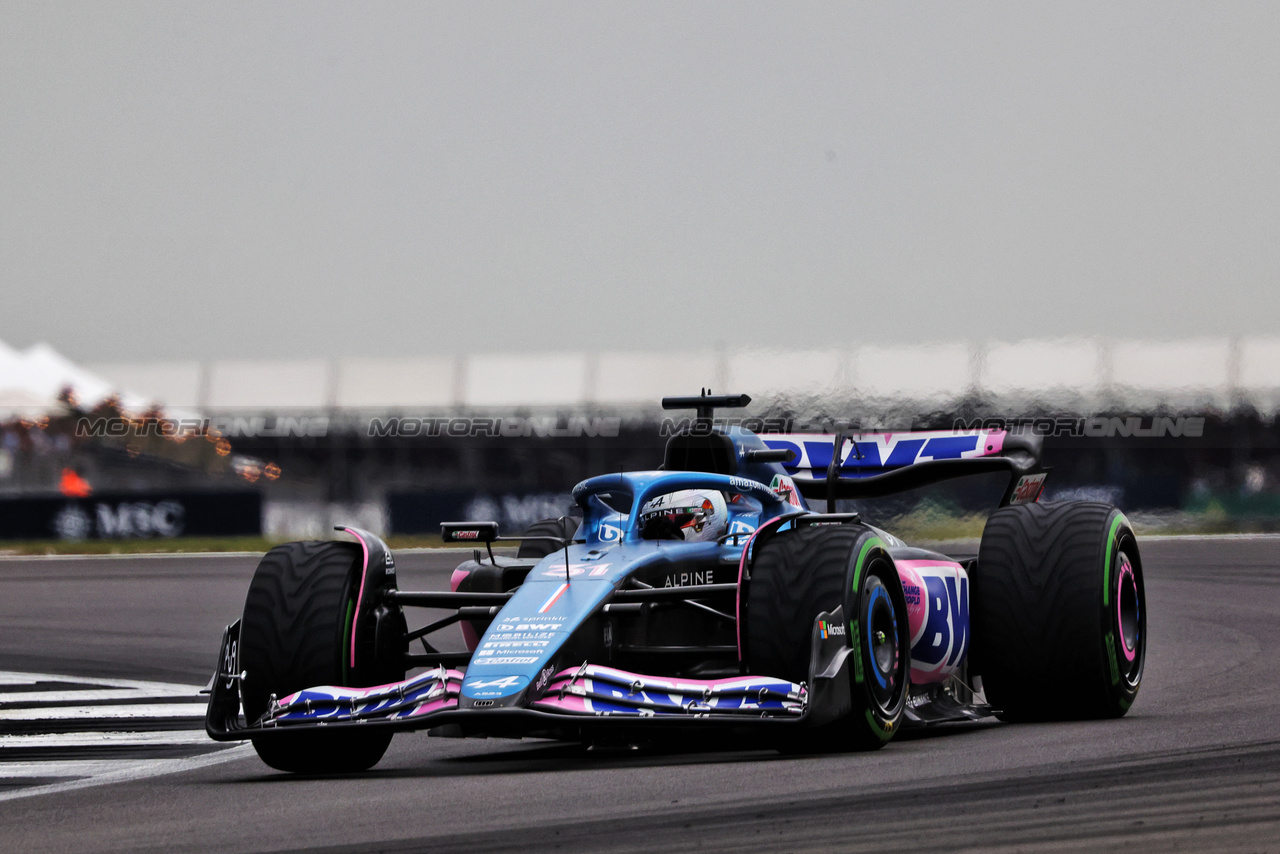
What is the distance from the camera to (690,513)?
8.27 m

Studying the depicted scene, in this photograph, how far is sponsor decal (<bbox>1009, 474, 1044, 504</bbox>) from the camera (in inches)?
407

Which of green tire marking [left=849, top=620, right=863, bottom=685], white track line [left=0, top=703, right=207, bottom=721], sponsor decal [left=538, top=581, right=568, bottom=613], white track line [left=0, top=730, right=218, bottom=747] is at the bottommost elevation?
white track line [left=0, top=703, right=207, bottom=721]

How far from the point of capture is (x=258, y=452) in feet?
125

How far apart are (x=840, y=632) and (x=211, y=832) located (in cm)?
270

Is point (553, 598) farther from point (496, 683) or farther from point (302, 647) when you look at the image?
point (302, 647)

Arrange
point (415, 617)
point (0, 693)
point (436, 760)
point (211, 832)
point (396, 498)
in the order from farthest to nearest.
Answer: point (396, 498), point (415, 617), point (0, 693), point (436, 760), point (211, 832)

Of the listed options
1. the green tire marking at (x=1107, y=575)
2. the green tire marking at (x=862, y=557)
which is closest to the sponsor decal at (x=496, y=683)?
the green tire marking at (x=862, y=557)

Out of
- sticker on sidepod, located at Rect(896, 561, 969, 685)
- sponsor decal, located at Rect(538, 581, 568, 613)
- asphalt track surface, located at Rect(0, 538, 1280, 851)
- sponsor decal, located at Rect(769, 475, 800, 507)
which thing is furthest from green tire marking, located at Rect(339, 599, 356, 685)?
sponsor decal, located at Rect(769, 475, 800, 507)

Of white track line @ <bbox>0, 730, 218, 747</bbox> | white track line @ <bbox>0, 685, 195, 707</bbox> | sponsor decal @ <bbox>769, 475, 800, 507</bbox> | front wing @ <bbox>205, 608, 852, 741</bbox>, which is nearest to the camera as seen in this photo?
front wing @ <bbox>205, 608, 852, 741</bbox>

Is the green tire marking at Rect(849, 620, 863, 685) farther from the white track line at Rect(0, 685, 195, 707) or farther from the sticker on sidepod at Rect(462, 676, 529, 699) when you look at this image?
the white track line at Rect(0, 685, 195, 707)

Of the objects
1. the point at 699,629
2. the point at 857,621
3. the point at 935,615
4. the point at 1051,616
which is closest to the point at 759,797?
the point at 857,621

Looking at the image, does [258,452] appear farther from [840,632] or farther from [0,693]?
[840,632]

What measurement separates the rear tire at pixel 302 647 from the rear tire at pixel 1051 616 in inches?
129

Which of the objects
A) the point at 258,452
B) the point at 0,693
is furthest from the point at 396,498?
the point at 0,693
